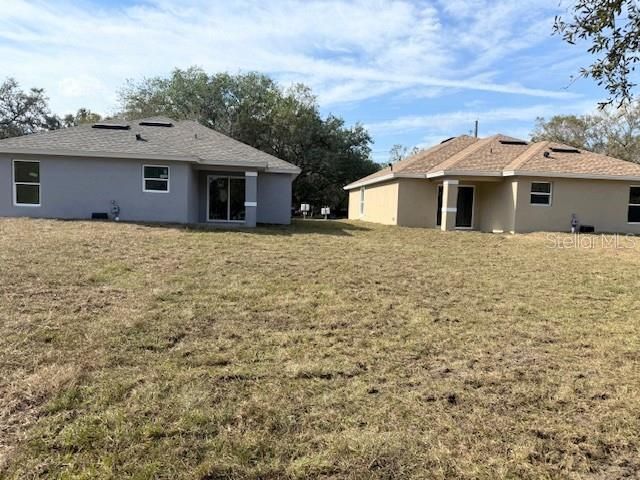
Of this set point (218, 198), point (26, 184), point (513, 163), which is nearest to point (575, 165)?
point (513, 163)

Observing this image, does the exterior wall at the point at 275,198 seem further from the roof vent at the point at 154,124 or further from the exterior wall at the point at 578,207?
the exterior wall at the point at 578,207

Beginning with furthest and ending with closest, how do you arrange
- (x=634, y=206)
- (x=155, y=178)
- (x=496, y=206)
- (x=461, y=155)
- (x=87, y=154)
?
(x=461, y=155) → (x=496, y=206) → (x=634, y=206) → (x=155, y=178) → (x=87, y=154)

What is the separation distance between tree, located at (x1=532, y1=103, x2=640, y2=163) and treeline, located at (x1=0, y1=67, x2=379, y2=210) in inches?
605

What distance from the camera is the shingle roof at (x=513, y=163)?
1811 cm

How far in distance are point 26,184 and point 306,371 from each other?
1445 cm

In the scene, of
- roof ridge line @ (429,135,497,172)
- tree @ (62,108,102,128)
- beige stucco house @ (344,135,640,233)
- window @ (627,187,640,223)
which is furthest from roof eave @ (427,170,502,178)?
tree @ (62,108,102,128)

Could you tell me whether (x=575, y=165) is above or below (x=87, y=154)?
above

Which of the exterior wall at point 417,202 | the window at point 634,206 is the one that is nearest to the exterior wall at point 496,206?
the exterior wall at point 417,202

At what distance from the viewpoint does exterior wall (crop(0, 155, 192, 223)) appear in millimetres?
14992

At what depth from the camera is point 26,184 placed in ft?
49.6

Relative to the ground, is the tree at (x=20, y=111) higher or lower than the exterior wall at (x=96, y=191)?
higher

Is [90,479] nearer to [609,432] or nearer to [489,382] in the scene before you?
[489,382]

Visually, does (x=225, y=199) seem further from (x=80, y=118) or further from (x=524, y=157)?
(x=80, y=118)

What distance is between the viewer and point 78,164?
15094 millimetres
